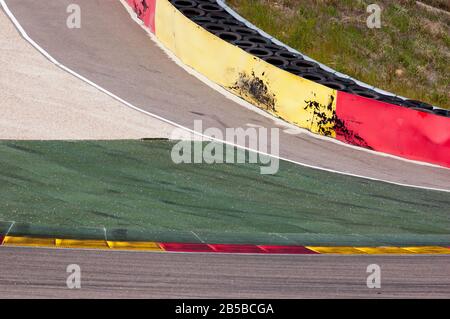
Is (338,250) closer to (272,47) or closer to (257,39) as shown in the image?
(272,47)

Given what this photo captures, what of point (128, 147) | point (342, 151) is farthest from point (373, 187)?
point (128, 147)

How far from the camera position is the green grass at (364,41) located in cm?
2894

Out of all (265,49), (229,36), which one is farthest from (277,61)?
(229,36)

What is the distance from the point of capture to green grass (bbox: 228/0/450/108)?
94.9 feet

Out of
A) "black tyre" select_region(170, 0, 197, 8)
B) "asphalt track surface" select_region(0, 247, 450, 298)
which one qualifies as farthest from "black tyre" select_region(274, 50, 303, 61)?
"asphalt track surface" select_region(0, 247, 450, 298)

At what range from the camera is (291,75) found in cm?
2138

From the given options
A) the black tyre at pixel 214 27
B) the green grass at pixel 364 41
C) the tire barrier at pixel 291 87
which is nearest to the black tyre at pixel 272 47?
the tire barrier at pixel 291 87

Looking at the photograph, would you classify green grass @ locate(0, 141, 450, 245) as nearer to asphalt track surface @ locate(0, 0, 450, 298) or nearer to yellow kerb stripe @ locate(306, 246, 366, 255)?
yellow kerb stripe @ locate(306, 246, 366, 255)

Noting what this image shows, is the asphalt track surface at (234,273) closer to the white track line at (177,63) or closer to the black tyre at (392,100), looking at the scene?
the white track line at (177,63)

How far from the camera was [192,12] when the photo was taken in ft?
82.0

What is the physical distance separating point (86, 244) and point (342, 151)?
30.6ft
